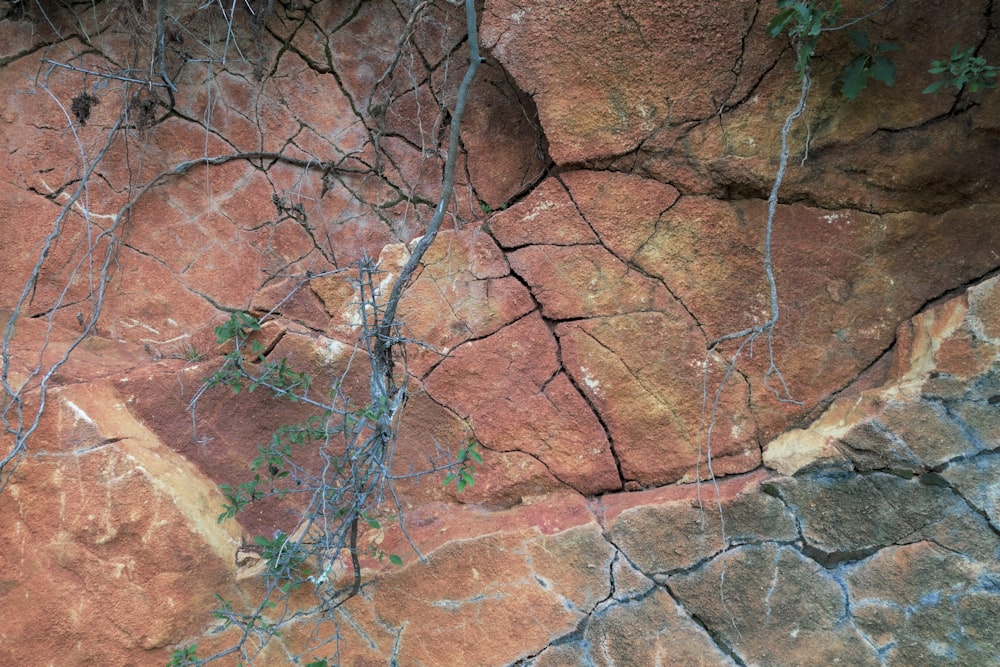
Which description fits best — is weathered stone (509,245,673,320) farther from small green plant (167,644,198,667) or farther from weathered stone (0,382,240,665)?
small green plant (167,644,198,667)

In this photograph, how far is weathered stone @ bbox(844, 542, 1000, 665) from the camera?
5.96ft

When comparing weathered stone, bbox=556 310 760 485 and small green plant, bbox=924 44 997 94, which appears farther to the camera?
weathered stone, bbox=556 310 760 485

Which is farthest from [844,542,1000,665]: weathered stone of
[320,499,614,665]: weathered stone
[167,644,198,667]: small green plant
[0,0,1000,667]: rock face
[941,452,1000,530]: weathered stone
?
[167,644,198,667]: small green plant

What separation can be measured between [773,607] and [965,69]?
A: 1.36 meters

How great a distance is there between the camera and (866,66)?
199 centimetres

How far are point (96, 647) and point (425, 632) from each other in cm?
83

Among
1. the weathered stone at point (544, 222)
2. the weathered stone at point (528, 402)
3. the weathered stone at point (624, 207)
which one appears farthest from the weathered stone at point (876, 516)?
the weathered stone at point (544, 222)

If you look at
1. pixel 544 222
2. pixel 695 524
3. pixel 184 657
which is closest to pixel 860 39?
pixel 544 222

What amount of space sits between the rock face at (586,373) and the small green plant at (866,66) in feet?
0.22

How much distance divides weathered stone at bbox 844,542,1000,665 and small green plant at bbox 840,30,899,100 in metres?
1.11

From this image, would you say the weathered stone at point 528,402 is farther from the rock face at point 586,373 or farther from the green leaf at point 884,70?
the green leaf at point 884,70

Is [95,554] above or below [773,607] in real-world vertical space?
below

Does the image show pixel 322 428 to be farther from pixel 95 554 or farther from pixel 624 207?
pixel 624 207

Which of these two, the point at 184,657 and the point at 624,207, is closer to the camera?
the point at 184,657
